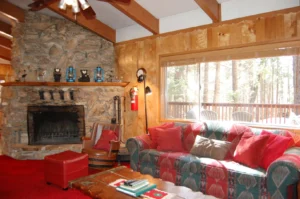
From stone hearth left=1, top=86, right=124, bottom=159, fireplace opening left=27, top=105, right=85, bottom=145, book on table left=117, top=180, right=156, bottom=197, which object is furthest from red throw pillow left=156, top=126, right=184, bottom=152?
fireplace opening left=27, top=105, right=85, bottom=145

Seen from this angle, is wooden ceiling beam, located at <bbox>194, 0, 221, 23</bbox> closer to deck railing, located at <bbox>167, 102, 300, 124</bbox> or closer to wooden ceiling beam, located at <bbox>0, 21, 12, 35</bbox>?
deck railing, located at <bbox>167, 102, 300, 124</bbox>

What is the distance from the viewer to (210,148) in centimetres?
327

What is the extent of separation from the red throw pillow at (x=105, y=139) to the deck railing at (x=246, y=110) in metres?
1.22

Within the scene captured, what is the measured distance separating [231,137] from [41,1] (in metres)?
3.10

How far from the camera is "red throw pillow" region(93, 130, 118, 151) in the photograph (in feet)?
13.5

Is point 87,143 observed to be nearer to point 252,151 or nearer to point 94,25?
point 94,25

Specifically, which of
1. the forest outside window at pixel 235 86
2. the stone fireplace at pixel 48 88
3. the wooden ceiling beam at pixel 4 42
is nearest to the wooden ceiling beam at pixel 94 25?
the stone fireplace at pixel 48 88

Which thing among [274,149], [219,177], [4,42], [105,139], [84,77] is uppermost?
[4,42]

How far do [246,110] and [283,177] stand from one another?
1598 mm

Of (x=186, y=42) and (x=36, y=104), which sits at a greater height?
(x=186, y=42)

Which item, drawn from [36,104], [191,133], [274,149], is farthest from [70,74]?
[274,149]

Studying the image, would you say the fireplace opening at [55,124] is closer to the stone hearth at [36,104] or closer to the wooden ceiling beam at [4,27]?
the stone hearth at [36,104]

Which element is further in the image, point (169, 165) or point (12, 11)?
point (12, 11)

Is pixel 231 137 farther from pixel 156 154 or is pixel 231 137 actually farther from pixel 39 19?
pixel 39 19
